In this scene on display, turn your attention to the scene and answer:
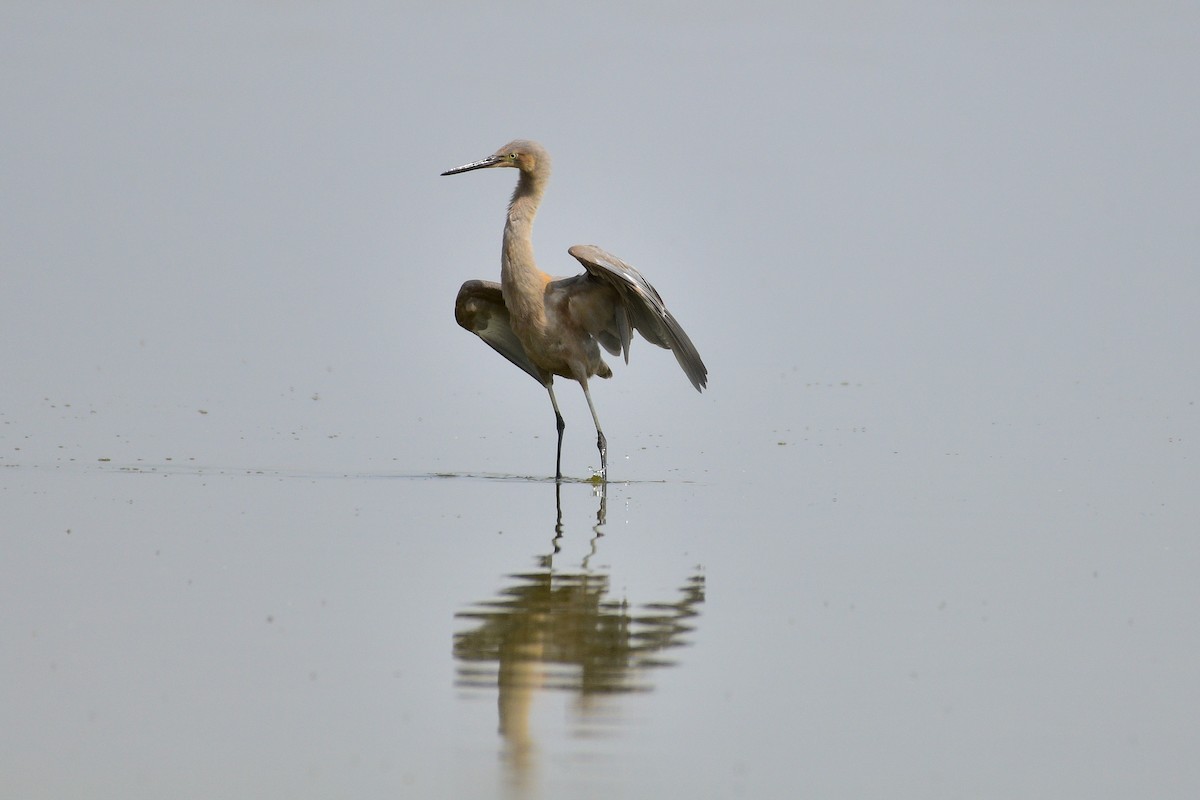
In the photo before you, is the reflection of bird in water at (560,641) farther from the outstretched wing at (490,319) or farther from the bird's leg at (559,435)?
the outstretched wing at (490,319)

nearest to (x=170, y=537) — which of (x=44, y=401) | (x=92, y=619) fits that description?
(x=92, y=619)

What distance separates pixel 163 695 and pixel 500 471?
7.93 metres

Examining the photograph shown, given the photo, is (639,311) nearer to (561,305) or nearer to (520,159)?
(561,305)

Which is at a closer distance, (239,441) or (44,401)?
(239,441)

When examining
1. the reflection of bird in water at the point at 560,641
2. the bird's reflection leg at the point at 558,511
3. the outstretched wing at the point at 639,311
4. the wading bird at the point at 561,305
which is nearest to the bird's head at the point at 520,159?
the wading bird at the point at 561,305

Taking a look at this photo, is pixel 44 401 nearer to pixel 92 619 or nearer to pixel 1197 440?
pixel 92 619

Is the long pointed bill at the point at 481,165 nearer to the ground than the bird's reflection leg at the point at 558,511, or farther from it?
farther from it

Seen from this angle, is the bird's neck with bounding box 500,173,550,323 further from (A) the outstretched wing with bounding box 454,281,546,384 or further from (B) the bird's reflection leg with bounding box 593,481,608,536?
Result: (B) the bird's reflection leg with bounding box 593,481,608,536

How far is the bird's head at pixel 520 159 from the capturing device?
14.5 m

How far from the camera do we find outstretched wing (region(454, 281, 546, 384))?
14719mm

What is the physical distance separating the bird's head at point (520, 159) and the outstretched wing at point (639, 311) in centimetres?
152

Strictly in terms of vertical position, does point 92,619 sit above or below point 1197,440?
below

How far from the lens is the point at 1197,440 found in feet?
54.8

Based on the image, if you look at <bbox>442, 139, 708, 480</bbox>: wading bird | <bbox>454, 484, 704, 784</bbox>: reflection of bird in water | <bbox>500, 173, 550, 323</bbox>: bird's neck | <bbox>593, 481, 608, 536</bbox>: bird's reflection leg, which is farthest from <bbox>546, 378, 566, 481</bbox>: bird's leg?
<bbox>454, 484, 704, 784</bbox>: reflection of bird in water
